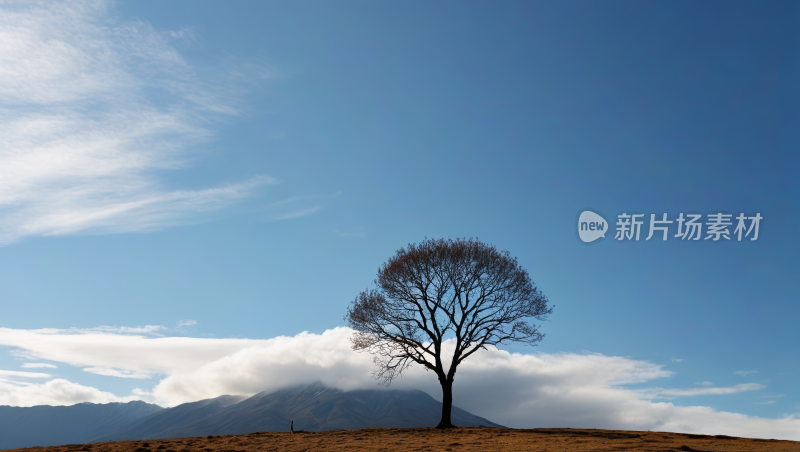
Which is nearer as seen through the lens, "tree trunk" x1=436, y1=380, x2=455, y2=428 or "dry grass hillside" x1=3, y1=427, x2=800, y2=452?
"dry grass hillside" x1=3, y1=427, x2=800, y2=452

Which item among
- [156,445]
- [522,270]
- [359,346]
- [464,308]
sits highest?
[522,270]

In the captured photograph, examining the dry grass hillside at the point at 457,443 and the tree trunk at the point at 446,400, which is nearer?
the dry grass hillside at the point at 457,443

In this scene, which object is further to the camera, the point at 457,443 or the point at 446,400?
the point at 446,400

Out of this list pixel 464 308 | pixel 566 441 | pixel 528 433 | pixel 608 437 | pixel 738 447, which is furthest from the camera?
pixel 464 308

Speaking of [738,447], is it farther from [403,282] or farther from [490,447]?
[403,282]

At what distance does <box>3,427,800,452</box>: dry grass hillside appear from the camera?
27.9m

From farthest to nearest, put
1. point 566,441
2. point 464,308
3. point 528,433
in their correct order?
point 464,308 → point 528,433 → point 566,441

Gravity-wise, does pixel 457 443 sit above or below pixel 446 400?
below

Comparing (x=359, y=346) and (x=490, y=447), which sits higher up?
(x=359, y=346)

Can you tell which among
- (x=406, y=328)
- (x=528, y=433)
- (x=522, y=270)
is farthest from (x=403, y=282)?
(x=528, y=433)

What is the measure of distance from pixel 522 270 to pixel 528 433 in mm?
14362

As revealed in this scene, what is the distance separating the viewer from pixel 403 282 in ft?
147

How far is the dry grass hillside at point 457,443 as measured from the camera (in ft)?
91.6

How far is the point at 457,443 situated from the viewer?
100ft
